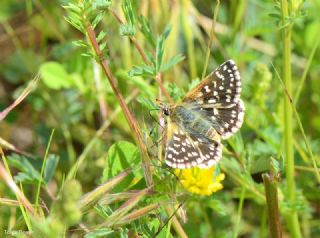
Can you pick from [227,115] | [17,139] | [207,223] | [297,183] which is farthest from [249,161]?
[17,139]

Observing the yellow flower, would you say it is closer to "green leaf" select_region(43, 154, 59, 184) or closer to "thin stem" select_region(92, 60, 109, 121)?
"green leaf" select_region(43, 154, 59, 184)

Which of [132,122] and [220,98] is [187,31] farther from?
[132,122]

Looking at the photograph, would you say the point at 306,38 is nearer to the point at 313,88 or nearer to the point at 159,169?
the point at 313,88

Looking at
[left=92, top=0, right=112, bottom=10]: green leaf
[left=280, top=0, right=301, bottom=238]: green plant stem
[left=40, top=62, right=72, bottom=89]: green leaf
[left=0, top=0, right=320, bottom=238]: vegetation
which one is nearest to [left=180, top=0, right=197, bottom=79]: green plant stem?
[left=0, top=0, right=320, bottom=238]: vegetation

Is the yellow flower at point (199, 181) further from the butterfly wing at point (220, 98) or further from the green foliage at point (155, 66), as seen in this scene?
the green foliage at point (155, 66)

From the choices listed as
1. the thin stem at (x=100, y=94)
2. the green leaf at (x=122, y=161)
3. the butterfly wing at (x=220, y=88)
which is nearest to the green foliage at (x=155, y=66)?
the butterfly wing at (x=220, y=88)

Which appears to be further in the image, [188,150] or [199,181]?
[199,181]

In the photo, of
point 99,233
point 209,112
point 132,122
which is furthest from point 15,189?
point 209,112
